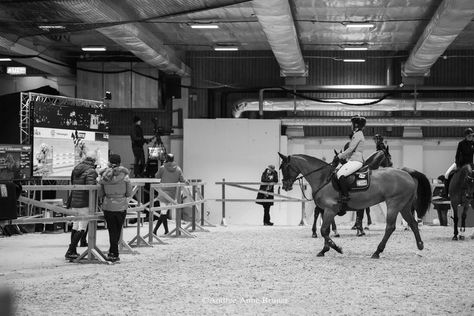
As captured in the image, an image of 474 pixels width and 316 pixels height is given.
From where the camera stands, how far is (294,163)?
41.7 feet

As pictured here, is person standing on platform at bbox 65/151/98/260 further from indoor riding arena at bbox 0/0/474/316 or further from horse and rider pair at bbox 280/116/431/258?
horse and rider pair at bbox 280/116/431/258

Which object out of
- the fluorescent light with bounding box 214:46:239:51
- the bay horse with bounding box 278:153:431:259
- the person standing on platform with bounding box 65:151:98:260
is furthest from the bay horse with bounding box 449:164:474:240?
the fluorescent light with bounding box 214:46:239:51

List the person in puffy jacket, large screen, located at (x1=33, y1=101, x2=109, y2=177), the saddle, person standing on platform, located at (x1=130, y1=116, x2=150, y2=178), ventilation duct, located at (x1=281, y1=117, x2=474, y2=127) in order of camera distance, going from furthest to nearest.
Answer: ventilation duct, located at (x1=281, y1=117, x2=474, y2=127) < person standing on platform, located at (x1=130, y1=116, x2=150, y2=178) < large screen, located at (x1=33, y1=101, x2=109, y2=177) < the saddle < the person in puffy jacket

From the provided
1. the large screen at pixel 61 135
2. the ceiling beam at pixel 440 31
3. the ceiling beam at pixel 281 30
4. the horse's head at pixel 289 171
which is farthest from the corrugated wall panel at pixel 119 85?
the horse's head at pixel 289 171

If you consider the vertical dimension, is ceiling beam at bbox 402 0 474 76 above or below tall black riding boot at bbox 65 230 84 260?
above

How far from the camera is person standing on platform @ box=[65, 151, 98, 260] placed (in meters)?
10.6

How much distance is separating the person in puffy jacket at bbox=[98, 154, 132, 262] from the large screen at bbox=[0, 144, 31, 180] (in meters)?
6.72

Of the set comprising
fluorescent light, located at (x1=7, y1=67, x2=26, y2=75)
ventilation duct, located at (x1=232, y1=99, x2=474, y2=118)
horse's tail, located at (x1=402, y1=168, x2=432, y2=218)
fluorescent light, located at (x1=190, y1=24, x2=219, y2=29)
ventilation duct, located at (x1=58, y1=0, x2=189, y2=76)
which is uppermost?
fluorescent light, located at (x1=190, y1=24, x2=219, y2=29)

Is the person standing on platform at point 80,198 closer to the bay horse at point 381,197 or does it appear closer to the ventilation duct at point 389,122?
the bay horse at point 381,197

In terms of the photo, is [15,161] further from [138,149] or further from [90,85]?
[90,85]

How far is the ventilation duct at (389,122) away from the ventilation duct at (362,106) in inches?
13.1

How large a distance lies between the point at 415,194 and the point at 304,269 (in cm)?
311

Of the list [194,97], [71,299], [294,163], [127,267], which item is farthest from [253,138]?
[71,299]

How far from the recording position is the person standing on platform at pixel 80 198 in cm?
1059
